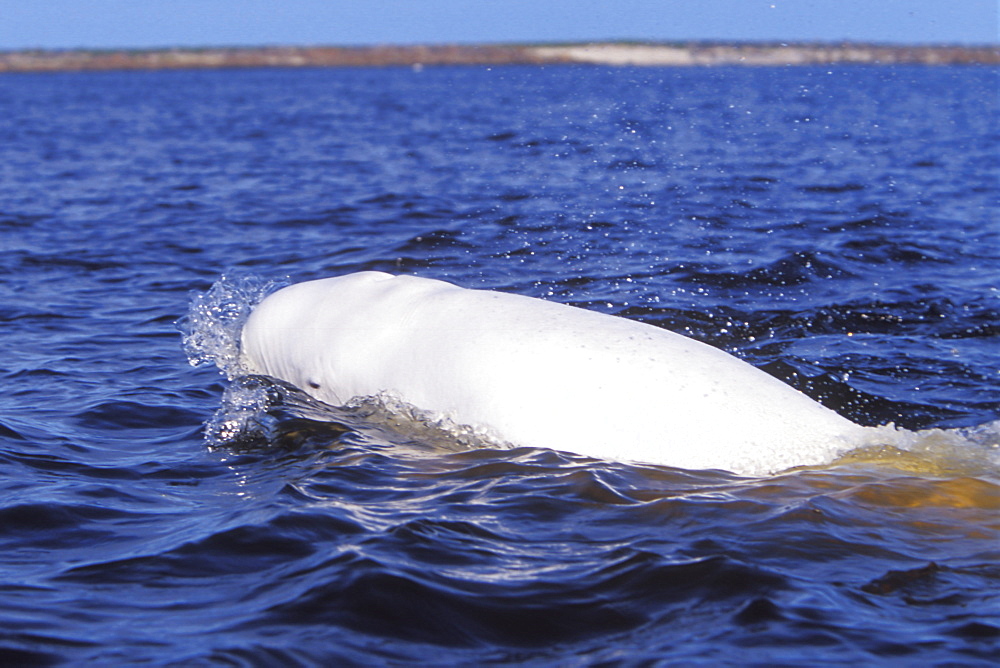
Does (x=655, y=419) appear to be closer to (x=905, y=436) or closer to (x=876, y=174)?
(x=905, y=436)

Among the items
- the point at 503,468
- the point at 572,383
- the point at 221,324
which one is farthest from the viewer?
the point at 221,324

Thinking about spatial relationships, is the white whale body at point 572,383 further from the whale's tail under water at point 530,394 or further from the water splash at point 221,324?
the water splash at point 221,324

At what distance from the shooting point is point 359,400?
24.2 feet

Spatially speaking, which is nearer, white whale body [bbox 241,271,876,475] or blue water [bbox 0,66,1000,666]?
blue water [bbox 0,66,1000,666]

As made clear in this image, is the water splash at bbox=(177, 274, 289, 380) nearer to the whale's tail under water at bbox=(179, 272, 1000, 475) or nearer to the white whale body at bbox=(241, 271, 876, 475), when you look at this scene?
the whale's tail under water at bbox=(179, 272, 1000, 475)

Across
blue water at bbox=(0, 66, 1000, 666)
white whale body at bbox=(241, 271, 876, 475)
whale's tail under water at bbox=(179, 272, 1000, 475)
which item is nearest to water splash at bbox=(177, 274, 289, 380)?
blue water at bbox=(0, 66, 1000, 666)

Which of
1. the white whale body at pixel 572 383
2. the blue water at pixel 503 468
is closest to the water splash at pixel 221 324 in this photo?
the blue water at pixel 503 468

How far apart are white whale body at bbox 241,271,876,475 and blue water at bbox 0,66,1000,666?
0.21 meters

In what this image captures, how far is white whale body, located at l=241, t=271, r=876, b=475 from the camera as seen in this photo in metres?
6.17

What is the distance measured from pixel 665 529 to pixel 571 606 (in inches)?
39.6

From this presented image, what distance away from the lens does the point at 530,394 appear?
6469 millimetres

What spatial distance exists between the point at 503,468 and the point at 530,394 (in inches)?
20.3

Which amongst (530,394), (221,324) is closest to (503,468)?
(530,394)

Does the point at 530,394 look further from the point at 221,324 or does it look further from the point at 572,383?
the point at 221,324
